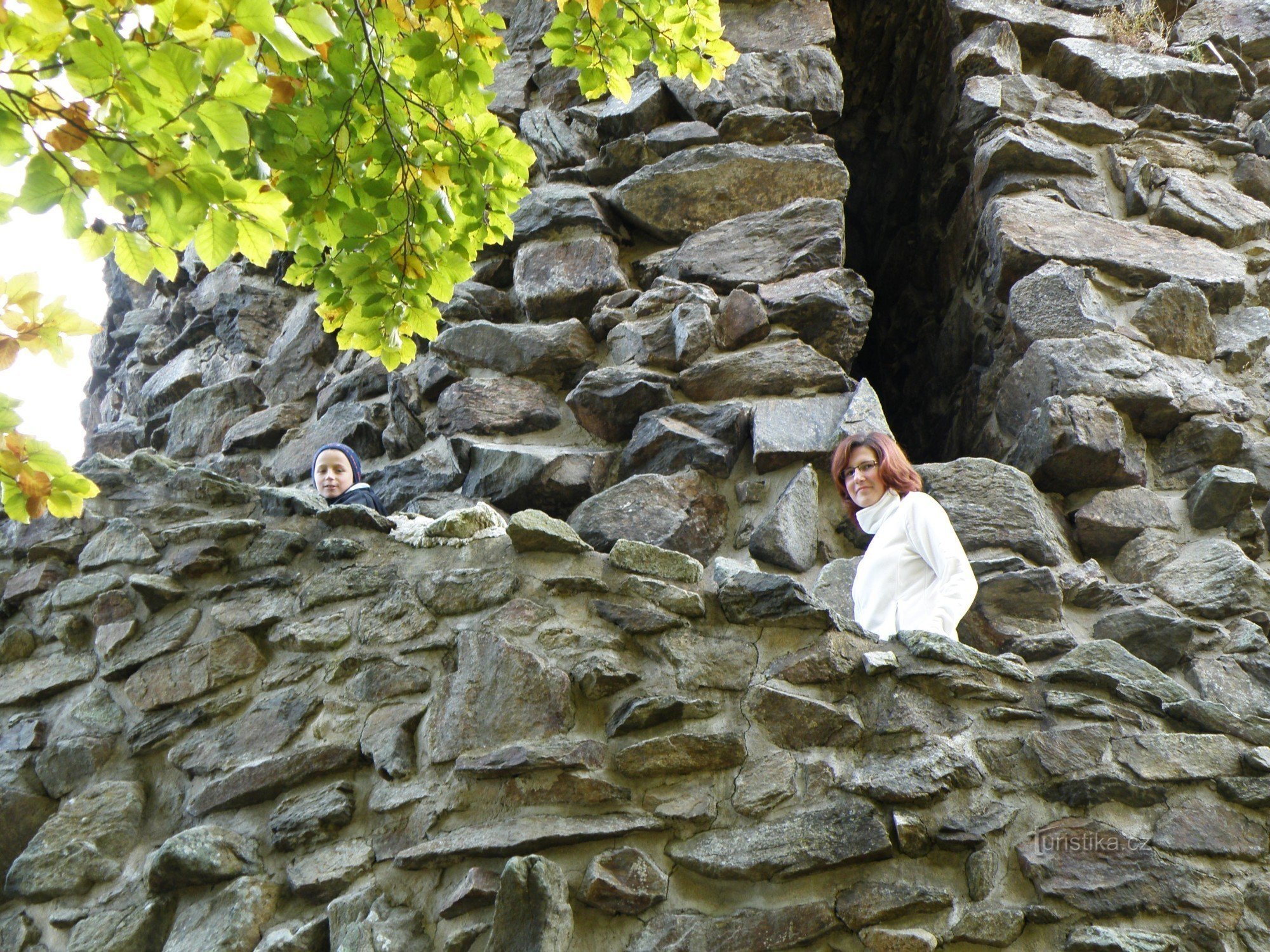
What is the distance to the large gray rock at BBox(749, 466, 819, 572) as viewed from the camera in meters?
3.50

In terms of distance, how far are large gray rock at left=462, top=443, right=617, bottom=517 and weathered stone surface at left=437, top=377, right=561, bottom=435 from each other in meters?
0.16

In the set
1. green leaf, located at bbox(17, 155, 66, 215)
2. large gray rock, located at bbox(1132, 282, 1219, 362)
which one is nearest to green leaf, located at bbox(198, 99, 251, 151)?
green leaf, located at bbox(17, 155, 66, 215)

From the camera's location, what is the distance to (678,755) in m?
2.42

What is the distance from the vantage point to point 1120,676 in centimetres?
265

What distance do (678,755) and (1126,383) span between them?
8.49 ft

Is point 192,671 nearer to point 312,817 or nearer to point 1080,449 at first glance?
point 312,817

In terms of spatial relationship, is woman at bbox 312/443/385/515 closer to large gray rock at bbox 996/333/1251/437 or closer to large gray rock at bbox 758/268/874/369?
large gray rock at bbox 758/268/874/369

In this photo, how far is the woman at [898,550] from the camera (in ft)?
9.87

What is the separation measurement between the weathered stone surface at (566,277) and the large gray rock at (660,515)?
0.97 m

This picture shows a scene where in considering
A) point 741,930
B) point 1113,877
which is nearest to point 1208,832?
point 1113,877

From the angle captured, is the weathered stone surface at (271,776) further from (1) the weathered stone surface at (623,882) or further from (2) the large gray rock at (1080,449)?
(2) the large gray rock at (1080,449)

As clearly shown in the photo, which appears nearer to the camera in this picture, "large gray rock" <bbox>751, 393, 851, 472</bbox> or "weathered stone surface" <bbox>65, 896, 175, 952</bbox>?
"weathered stone surface" <bbox>65, 896, 175, 952</bbox>

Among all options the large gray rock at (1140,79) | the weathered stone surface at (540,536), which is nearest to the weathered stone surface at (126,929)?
the weathered stone surface at (540,536)

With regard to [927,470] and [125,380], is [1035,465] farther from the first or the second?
[125,380]
